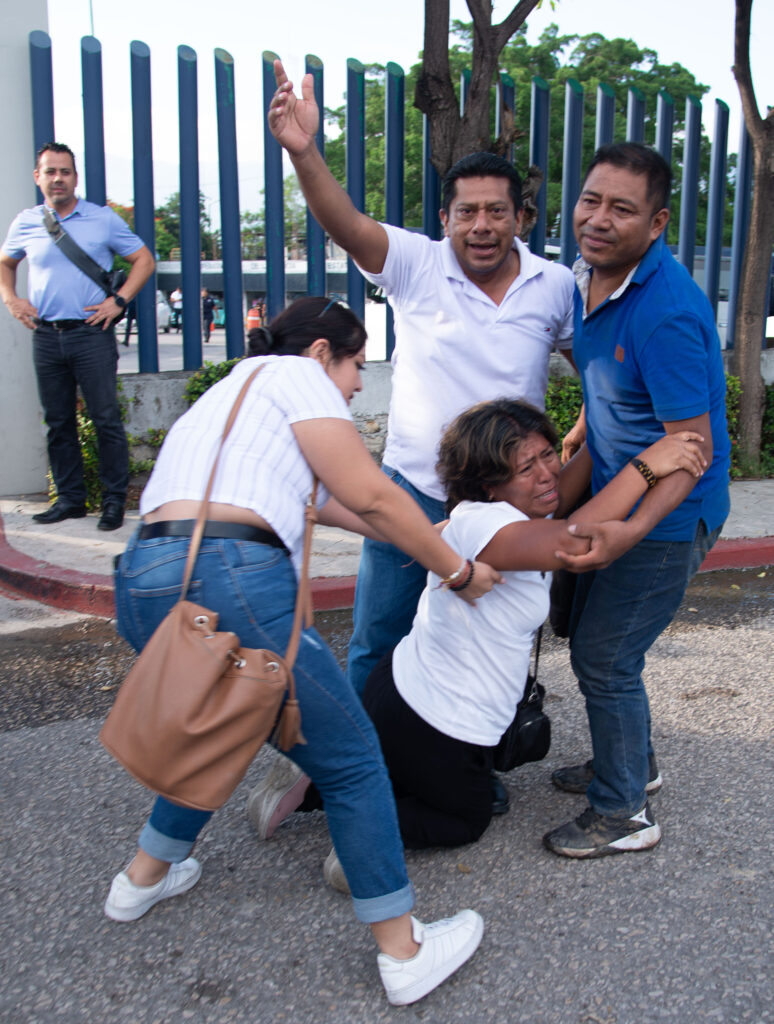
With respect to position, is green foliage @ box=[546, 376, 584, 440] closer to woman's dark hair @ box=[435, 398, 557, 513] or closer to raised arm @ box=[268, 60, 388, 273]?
raised arm @ box=[268, 60, 388, 273]

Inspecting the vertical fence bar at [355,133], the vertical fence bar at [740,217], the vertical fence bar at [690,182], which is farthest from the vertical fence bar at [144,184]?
the vertical fence bar at [740,217]

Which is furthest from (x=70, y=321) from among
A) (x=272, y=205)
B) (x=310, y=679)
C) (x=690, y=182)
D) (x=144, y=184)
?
(x=690, y=182)

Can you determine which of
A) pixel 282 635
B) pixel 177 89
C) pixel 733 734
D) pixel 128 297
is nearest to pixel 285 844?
pixel 282 635

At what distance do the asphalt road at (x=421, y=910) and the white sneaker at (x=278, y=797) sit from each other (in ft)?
0.22

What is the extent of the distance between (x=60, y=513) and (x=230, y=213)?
254 cm

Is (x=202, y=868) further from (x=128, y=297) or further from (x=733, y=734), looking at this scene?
(x=128, y=297)

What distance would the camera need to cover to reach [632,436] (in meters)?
2.46

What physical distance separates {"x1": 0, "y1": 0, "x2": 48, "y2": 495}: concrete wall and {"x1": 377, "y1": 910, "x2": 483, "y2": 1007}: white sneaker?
522 cm

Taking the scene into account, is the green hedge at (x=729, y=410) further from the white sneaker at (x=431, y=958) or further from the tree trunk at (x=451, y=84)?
the white sneaker at (x=431, y=958)

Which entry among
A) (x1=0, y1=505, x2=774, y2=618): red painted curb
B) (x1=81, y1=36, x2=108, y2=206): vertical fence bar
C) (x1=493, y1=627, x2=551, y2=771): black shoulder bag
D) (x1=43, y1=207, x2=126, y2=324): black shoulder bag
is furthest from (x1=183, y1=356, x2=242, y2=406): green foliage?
(x1=493, y1=627, x2=551, y2=771): black shoulder bag

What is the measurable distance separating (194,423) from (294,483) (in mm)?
259

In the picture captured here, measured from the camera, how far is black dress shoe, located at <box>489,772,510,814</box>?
286 centimetres

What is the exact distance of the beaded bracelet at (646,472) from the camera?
2.26m

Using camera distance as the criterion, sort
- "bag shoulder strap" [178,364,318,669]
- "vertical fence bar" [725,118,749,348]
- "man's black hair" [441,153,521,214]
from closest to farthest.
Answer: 1. "bag shoulder strap" [178,364,318,669]
2. "man's black hair" [441,153,521,214]
3. "vertical fence bar" [725,118,749,348]
